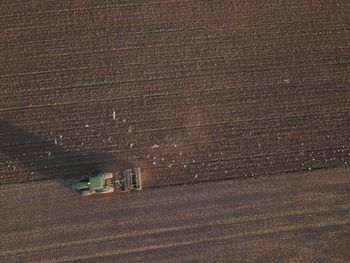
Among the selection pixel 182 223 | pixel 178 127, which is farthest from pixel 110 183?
pixel 178 127

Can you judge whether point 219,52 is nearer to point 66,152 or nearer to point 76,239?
point 66,152

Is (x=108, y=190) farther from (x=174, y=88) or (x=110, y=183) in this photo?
(x=174, y=88)

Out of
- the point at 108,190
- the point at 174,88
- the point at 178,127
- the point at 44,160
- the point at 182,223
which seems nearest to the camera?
the point at 108,190

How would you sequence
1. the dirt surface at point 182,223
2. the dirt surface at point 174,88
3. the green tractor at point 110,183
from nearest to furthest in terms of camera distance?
1. the green tractor at point 110,183
2. the dirt surface at point 182,223
3. the dirt surface at point 174,88

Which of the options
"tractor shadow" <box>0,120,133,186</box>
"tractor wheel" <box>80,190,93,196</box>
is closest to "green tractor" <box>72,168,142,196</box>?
"tractor wheel" <box>80,190,93,196</box>

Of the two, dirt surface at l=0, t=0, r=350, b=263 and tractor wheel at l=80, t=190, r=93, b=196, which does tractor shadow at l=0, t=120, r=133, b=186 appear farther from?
tractor wheel at l=80, t=190, r=93, b=196

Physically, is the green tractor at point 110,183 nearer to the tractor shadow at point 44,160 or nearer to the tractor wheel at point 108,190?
the tractor wheel at point 108,190

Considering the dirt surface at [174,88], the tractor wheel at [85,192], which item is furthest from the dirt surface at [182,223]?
the dirt surface at [174,88]
